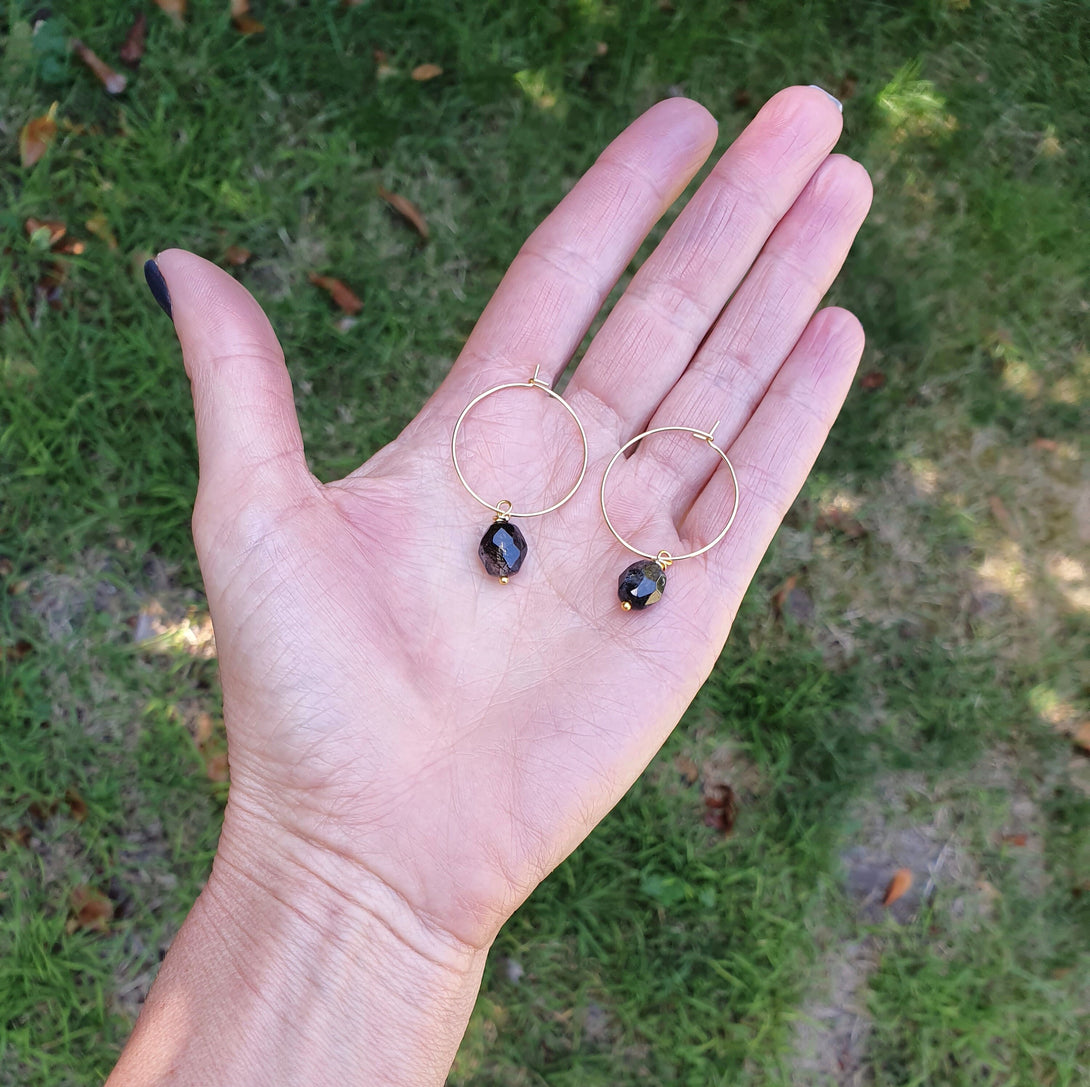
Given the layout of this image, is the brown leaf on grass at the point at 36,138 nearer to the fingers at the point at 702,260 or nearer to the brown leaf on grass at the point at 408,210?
the brown leaf on grass at the point at 408,210

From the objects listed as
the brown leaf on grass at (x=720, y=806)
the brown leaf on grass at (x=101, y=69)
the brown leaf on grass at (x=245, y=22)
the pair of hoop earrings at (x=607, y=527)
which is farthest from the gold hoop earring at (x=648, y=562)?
the brown leaf on grass at (x=101, y=69)

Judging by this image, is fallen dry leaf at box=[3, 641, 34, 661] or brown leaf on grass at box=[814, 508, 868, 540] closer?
fallen dry leaf at box=[3, 641, 34, 661]

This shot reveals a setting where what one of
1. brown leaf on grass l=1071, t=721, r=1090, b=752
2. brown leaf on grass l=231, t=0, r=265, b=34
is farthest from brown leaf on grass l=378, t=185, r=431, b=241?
brown leaf on grass l=1071, t=721, r=1090, b=752

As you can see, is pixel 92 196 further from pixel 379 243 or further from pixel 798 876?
pixel 798 876

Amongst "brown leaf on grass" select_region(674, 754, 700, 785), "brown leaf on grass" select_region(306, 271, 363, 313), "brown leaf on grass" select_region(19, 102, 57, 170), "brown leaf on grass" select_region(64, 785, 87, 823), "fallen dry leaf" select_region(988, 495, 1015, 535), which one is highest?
"brown leaf on grass" select_region(19, 102, 57, 170)

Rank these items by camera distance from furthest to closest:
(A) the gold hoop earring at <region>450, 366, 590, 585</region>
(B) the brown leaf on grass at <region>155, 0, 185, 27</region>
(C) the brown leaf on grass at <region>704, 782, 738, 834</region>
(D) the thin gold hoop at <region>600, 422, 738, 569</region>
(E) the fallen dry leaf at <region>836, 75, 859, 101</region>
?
(E) the fallen dry leaf at <region>836, 75, 859, 101</region> < (B) the brown leaf on grass at <region>155, 0, 185, 27</region> < (C) the brown leaf on grass at <region>704, 782, 738, 834</region> < (D) the thin gold hoop at <region>600, 422, 738, 569</region> < (A) the gold hoop earring at <region>450, 366, 590, 585</region>

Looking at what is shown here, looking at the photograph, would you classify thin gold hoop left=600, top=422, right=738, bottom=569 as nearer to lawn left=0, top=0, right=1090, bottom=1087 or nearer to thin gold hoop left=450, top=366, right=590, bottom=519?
thin gold hoop left=450, top=366, right=590, bottom=519

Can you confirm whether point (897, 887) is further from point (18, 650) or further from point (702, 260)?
point (18, 650)
